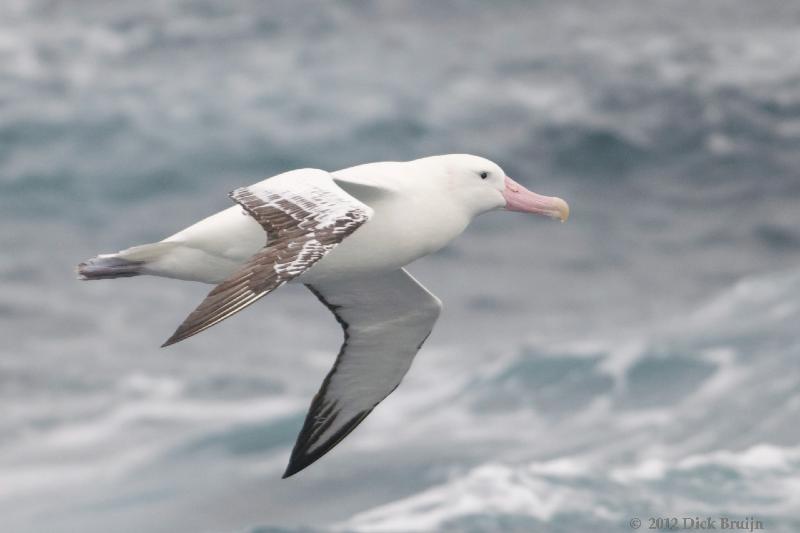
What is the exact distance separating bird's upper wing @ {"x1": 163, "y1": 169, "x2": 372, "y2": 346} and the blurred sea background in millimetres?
15600

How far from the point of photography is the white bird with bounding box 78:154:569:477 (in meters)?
9.79

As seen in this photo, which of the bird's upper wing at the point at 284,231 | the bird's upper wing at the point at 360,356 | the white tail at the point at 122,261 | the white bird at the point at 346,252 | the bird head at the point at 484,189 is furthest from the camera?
the bird's upper wing at the point at 360,356

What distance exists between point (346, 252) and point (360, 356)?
2.54 meters

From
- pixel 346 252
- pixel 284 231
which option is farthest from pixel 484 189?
pixel 284 231

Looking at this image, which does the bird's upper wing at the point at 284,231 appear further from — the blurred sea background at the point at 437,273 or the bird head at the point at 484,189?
the blurred sea background at the point at 437,273

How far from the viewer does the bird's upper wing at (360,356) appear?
1331 centimetres

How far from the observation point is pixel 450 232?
38.1ft

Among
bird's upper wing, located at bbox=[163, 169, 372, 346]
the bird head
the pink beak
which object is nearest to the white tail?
bird's upper wing, located at bbox=[163, 169, 372, 346]

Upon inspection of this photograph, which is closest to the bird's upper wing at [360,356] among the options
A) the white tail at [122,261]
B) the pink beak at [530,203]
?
the pink beak at [530,203]

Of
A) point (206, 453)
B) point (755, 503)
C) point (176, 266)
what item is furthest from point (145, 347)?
Answer: point (176, 266)

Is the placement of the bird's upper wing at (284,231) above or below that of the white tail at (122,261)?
above

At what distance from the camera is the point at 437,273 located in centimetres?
3341

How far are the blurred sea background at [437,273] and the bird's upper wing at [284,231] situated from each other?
51.2 ft

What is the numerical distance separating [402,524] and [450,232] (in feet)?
49.6
